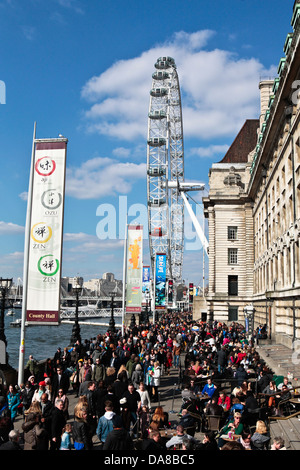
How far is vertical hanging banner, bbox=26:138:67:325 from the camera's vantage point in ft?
60.7

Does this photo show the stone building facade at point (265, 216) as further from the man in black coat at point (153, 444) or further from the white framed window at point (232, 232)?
the man in black coat at point (153, 444)

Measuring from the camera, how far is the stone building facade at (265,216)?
28.7 metres

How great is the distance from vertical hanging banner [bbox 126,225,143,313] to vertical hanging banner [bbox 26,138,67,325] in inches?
808

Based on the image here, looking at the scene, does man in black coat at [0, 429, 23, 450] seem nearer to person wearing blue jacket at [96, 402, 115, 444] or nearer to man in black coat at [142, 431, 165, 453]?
man in black coat at [142, 431, 165, 453]

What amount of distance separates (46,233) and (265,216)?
97.1 feet

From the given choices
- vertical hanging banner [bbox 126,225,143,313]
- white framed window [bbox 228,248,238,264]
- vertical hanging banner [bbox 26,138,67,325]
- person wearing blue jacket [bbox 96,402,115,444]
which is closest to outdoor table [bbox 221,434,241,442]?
person wearing blue jacket [bbox 96,402,115,444]

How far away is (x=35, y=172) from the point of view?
19.3 meters

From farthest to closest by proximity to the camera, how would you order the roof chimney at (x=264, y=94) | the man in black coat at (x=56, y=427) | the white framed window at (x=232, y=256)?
the white framed window at (x=232, y=256) → the roof chimney at (x=264, y=94) → the man in black coat at (x=56, y=427)

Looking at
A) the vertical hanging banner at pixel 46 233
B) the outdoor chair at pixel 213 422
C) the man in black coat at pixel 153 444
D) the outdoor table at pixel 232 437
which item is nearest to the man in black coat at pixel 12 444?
the man in black coat at pixel 153 444

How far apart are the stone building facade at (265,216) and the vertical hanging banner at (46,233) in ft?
44.0

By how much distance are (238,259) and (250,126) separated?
21.7 m

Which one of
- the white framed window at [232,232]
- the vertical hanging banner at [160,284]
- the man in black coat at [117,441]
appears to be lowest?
the man in black coat at [117,441]

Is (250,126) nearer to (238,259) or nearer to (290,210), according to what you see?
(238,259)

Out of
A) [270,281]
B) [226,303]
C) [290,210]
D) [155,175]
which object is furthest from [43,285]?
[155,175]
